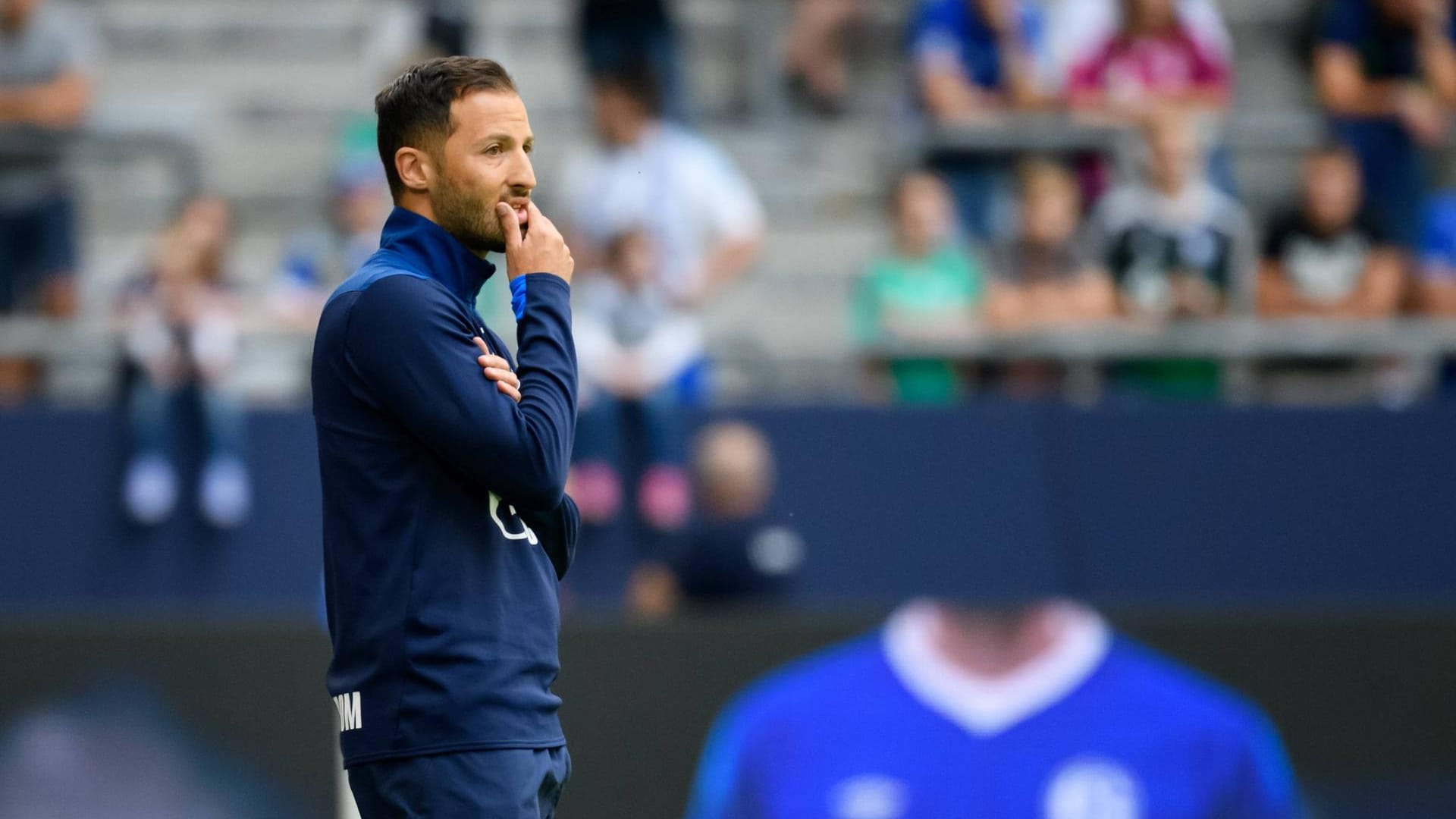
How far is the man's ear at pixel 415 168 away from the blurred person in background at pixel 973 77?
5.81 meters

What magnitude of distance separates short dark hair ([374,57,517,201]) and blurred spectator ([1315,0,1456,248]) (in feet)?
22.1

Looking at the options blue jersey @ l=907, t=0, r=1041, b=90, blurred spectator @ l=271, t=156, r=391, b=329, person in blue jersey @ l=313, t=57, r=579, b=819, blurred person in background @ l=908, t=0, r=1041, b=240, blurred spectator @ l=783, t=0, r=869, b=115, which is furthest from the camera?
blurred spectator @ l=783, t=0, r=869, b=115

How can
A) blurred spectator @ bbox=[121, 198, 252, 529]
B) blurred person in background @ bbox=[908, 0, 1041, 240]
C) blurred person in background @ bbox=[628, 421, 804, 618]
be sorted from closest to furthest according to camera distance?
blurred person in background @ bbox=[628, 421, 804, 618] < blurred spectator @ bbox=[121, 198, 252, 529] < blurred person in background @ bbox=[908, 0, 1041, 240]

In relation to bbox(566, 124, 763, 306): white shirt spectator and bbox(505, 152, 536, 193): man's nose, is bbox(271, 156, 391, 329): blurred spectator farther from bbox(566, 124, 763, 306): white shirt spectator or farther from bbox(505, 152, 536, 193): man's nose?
bbox(505, 152, 536, 193): man's nose

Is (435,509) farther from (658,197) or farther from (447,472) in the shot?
(658,197)

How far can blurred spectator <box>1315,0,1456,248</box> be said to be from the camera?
8.66m

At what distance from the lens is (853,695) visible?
600 centimetres

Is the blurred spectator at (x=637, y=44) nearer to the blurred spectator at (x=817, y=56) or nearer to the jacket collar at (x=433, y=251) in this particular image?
the blurred spectator at (x=817, y=56)

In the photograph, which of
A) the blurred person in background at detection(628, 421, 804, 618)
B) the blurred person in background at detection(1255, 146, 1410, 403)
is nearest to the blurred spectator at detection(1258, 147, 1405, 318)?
the blurred person in background at detection(1255, 146, 1410, 403)

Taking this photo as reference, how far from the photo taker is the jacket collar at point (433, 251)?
281 cm

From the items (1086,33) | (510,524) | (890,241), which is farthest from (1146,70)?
(510,524)

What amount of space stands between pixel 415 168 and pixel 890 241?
20.9 feet

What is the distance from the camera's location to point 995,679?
604 centimetres

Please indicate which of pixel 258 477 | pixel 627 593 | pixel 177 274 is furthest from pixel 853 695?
pixel 177 274
